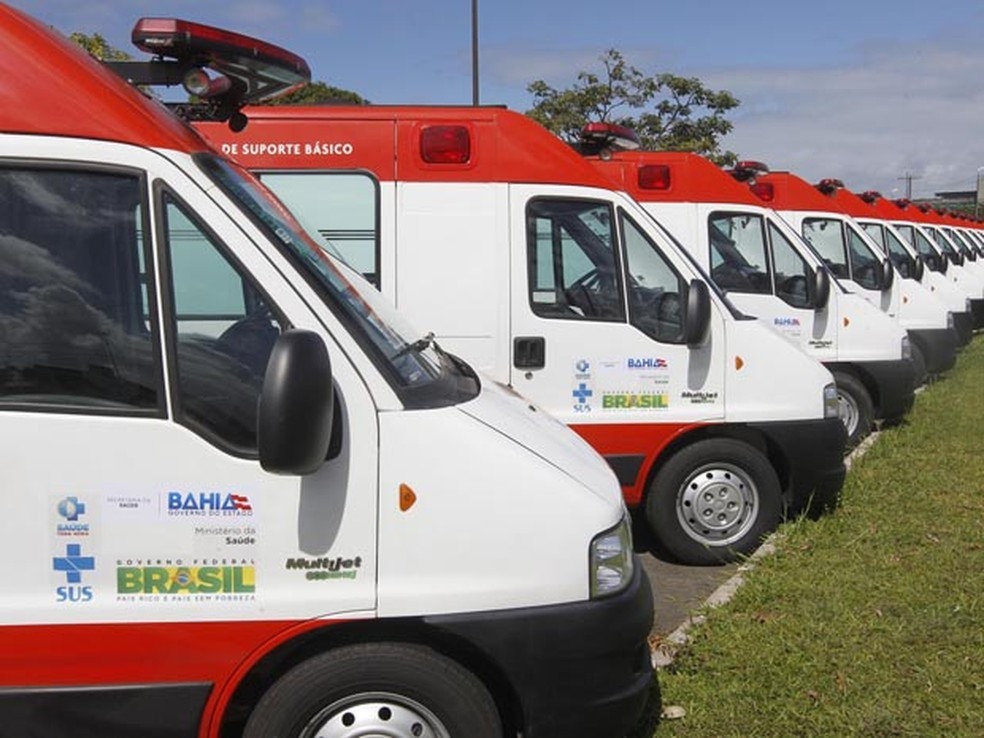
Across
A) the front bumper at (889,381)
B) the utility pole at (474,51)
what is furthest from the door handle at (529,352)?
the utility pole at (474,51)

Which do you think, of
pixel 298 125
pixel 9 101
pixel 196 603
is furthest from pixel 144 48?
pixel 298 125

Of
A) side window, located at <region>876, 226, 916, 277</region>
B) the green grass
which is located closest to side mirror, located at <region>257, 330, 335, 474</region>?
the green grass

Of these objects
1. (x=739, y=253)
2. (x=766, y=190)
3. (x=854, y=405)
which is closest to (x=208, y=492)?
(x=739, y=253)

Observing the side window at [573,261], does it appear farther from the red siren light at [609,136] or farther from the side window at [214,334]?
the side window at [214,334]

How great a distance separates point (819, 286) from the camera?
28.2 ft

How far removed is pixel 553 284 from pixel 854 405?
15.5 ft

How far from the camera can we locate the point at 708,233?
8180mm

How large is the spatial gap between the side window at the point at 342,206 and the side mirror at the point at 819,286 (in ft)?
15.1

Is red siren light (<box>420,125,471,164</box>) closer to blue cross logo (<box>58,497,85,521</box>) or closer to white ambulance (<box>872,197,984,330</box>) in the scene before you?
blue cross logo (<box>58,497,85,521</box>)

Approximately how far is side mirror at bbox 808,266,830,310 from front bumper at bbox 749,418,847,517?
290cm

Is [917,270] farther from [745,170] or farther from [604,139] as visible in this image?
[604,139]

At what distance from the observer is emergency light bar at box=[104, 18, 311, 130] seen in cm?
277

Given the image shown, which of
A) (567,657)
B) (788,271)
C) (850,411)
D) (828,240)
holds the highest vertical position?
(828,240)

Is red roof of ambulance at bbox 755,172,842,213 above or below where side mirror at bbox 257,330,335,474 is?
above
